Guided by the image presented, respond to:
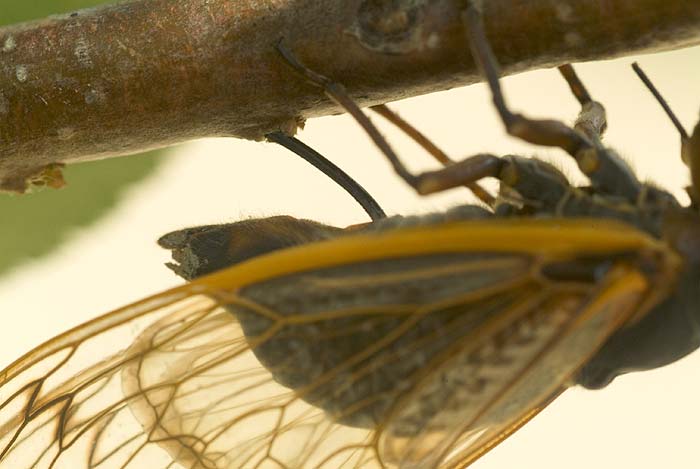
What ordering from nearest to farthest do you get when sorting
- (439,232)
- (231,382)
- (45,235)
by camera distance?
(439,232), (231,382), (45,235)

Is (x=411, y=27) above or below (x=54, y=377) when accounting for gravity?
above

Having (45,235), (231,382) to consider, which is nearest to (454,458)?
(231,382)

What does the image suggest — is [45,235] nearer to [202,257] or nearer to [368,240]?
[202,257]

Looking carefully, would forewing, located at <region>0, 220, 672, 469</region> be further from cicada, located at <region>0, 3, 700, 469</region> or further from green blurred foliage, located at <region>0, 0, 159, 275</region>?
green blurred foliage, located at <region>0, 0, 159, 275</region>

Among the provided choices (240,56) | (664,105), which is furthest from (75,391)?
(664,105)

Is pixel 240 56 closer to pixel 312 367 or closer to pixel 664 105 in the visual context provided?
pixel 312 367

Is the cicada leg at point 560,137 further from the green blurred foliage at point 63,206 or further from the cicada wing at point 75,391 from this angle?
the green blurred foliage at point 63,206
